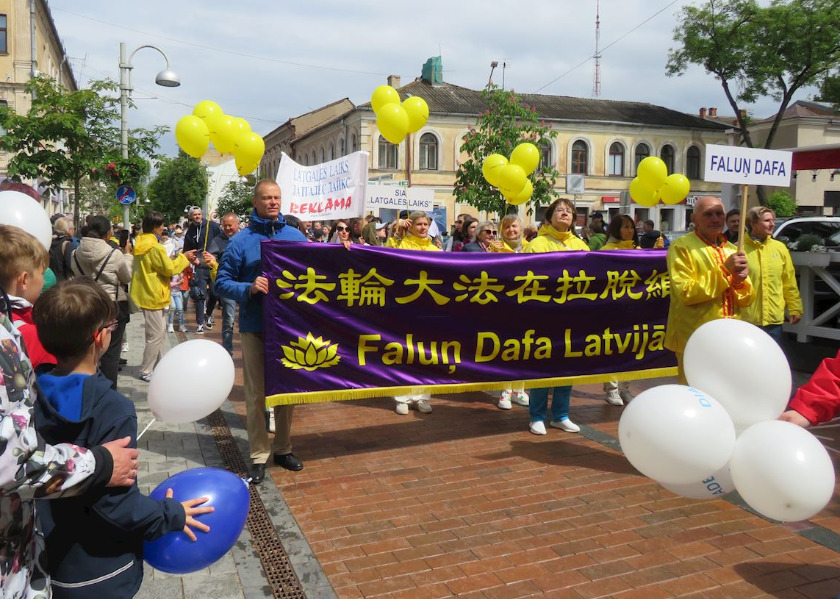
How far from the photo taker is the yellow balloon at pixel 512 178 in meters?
8.09

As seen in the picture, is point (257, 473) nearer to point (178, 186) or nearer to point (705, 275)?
point (705, 275)

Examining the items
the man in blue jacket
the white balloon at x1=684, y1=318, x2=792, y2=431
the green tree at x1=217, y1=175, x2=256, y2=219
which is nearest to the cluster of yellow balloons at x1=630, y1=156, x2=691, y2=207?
the man in blue jacket

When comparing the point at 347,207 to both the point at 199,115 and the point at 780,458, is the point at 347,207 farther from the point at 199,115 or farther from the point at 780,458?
the point at 780,458

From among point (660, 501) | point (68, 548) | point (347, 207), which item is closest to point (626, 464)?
point (660, 501)

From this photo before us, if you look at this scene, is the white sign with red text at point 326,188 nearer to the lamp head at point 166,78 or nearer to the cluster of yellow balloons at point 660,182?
the cluster of yellow balloons at point 660,182

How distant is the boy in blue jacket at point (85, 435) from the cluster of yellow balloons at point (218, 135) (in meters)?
5.18

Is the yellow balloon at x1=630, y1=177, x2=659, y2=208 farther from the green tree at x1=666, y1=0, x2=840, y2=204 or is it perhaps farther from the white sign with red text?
the green tree at x1=666, y1=0, x2=840, y2=204

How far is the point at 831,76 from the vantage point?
2750cm

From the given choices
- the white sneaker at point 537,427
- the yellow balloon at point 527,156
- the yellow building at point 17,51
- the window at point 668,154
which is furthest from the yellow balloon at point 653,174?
the window at point 668,154

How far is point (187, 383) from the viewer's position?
3.37 metres

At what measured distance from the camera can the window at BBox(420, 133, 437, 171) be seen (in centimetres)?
4053

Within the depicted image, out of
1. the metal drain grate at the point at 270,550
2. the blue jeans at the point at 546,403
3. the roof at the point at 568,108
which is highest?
the roof at the point at 568,108

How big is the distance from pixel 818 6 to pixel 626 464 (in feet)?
91.1

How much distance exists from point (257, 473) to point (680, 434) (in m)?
3.18
